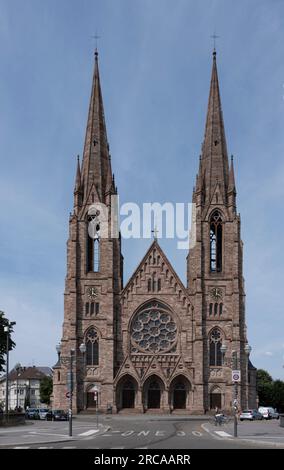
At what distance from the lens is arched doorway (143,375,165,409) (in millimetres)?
72906

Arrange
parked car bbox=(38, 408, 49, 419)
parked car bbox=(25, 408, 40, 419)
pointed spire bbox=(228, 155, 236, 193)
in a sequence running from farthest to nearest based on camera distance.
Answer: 1. pointed spire bbox=(228, 155, 236, 193)
2. parked car bbox=(25, 408, 40, 419)
3. parked car bbox=(38, 408, 49, 419)

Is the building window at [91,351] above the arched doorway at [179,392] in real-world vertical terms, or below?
above

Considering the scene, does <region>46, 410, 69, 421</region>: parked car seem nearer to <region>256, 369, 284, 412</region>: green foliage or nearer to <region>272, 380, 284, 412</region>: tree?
<region>256, 369, 284, 412</region>: green foliage

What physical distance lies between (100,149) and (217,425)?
4067cm

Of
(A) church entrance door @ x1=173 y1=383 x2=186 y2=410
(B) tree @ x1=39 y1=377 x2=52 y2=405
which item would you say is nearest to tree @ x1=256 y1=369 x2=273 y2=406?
(B) tree @ x1=39 y1=377 x2=52 y2=405

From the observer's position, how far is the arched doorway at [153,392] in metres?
72.9

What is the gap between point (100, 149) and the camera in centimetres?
7988

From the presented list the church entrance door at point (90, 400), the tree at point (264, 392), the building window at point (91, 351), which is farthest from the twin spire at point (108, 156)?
the tree at point (264, 392)

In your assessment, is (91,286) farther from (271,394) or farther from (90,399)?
(271,394)

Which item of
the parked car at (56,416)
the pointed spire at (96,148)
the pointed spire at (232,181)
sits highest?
the pointed spire at (96,148)

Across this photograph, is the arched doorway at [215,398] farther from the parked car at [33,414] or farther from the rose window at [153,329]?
the parked car at [33,414]

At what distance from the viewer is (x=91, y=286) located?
74750mm

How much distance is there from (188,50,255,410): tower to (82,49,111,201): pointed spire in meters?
10.1
